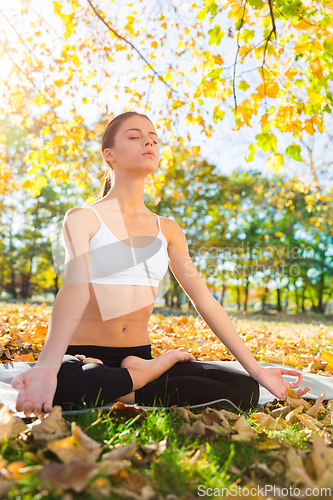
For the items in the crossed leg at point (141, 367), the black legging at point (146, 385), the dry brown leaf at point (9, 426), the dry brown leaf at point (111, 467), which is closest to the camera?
the dry brown leaf at point (111, 467)

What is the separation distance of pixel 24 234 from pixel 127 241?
22374mm

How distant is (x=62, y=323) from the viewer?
202 cm

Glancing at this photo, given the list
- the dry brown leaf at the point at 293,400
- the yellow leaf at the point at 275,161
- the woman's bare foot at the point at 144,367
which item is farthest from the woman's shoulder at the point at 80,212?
the yellow leaf at the point at 275,161

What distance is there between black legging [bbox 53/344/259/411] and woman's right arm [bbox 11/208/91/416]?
0.25m

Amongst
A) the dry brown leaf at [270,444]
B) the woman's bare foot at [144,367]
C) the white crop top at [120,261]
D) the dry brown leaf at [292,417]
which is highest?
the white crop top at [120,261]

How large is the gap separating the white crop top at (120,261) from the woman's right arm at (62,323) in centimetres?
11

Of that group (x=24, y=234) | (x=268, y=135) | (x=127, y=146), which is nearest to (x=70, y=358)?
(x=127, y=146)

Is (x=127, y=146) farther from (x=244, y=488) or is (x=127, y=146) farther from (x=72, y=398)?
(x=244, y=488)

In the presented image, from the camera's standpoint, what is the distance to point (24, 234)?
23.6 m

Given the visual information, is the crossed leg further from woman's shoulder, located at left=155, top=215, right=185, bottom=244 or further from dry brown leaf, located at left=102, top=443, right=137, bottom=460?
woman's shoulder, located at left=155, top=215, right=185, bottom=244

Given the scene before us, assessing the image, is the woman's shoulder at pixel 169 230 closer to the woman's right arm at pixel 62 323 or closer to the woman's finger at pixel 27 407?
the woman's right arm at pixel 62 323

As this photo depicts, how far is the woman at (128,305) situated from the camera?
222 cm

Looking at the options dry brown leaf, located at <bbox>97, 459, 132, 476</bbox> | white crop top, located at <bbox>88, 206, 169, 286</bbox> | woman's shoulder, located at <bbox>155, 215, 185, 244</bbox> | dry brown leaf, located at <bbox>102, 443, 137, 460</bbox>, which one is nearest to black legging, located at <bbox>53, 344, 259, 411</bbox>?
A: white crop top, located at <bbox>88, 206, 169, 286</bbox>

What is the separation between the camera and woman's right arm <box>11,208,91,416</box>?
1853mm
